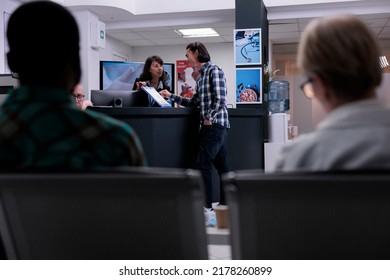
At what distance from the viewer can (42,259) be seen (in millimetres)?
889

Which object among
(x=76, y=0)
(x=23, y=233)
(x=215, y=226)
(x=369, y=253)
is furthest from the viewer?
(x=76, y=0)

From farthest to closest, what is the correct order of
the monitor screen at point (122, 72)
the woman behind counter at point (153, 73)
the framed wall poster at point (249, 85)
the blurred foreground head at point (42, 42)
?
the monitor screen at point (122, 72)
the framed wall poster at point (249, 85)
the woman behind counter at point (153, 73)
the blurred foreground head at point (42, 42)

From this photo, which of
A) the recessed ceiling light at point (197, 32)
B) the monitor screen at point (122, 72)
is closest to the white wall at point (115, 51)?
the recessed ceiling light at point (197, 32)

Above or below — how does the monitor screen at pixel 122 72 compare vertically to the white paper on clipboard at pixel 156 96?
above

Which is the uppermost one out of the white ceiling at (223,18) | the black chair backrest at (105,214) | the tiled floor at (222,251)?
the white ceiling at (223,18)

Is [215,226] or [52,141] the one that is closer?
[52,141]

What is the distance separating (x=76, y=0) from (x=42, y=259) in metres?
6.54

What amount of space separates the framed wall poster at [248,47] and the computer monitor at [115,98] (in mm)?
2417

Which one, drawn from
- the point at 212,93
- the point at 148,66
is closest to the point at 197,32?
the point at 148,66

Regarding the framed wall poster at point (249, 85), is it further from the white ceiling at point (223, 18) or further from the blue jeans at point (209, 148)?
the blue jeans at point (209, 148)

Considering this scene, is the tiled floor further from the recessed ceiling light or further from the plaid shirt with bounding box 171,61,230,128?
the recessed ceiling light

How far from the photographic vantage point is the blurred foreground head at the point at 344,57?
2.89ft

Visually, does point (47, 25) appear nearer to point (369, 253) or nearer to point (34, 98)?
point (34, 98)

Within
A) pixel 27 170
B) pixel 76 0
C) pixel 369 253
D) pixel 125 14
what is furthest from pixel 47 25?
pixel 125 14
